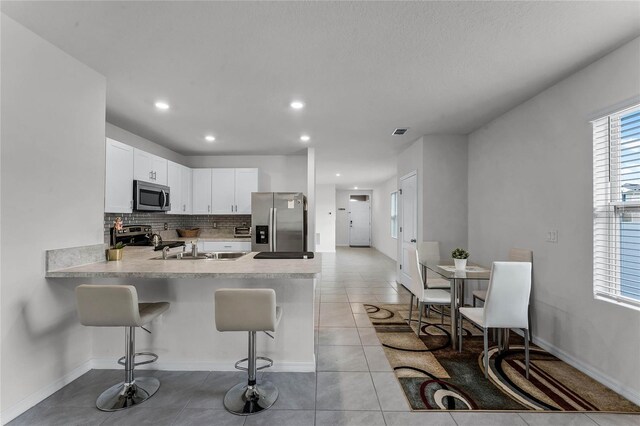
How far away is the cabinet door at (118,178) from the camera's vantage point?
3364 millimetres

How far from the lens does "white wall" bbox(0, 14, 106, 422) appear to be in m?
1.93

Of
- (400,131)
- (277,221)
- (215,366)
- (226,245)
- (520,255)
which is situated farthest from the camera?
(226,245)

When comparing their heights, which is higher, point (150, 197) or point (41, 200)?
point (150, 197)

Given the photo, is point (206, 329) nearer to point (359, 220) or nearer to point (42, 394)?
point (42, 394)

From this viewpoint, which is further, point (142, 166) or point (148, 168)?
point (148, 168)

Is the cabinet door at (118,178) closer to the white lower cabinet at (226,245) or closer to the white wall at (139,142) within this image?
the white wall at (139,142)

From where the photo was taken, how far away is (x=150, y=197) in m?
4.13

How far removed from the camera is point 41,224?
212cm

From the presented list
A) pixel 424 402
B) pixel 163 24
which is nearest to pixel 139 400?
pixel 424 402

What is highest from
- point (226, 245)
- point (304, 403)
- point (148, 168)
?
point (148, 168)

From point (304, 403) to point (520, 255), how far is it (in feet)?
8.86

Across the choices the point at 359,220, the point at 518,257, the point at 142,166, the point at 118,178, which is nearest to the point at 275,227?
the point at 142,166

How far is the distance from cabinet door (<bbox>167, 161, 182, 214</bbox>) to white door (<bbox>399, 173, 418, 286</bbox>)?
13.4ft

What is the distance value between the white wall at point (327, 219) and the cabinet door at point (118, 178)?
7.68m
